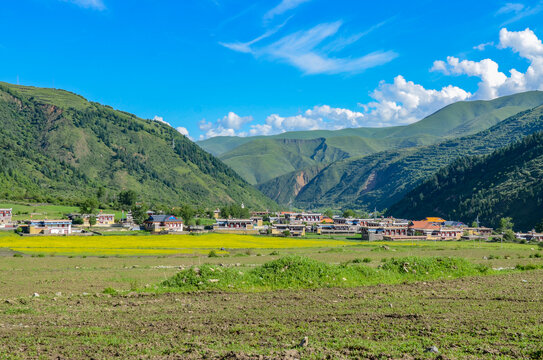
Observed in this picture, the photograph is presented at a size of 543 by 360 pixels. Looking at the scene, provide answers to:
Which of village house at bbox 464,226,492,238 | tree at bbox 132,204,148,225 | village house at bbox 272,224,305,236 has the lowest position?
village house at bbox 464,226,492,238

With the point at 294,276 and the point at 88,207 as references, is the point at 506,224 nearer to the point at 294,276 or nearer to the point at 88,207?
the point at 88,207

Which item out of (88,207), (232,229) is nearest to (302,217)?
(232,229)

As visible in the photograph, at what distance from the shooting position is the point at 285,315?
63.3 feet

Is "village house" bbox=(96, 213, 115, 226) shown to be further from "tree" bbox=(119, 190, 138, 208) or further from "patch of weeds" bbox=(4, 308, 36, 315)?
"patch of weeds" bbox=(4, 308, 36, 315)

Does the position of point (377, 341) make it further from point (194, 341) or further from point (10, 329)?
point (10, 329)

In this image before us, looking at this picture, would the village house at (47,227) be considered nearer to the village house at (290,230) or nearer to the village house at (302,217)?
the village house at (290,230)

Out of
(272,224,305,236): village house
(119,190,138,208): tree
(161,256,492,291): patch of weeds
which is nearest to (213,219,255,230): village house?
(272,224,305,236): village house

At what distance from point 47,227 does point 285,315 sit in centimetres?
10148

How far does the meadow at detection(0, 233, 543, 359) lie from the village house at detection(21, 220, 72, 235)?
258 ft

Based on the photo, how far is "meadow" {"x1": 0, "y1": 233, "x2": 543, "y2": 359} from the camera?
13969 mm

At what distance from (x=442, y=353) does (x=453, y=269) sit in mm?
22055

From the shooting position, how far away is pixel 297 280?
91.4 ft

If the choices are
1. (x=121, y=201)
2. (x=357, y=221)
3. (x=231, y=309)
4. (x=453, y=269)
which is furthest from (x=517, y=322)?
(x=121, y=201)

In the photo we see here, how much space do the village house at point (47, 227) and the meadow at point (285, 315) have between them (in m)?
78.8
